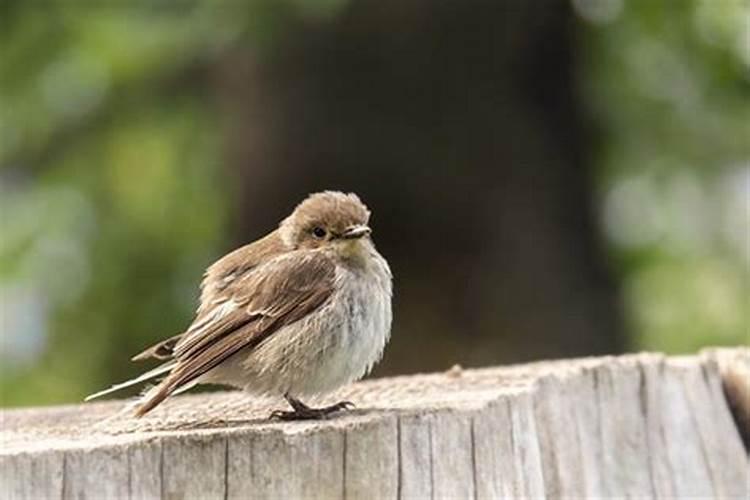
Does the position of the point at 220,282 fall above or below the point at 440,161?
below

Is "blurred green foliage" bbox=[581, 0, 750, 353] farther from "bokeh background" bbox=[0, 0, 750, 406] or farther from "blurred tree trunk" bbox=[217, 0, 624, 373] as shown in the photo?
"blurred tree trunk" bbox=[217, 0, 624, 373]

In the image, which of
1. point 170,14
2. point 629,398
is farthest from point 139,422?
point 170,14

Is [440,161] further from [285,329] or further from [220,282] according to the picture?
[285,329]

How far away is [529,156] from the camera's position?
1052 cm

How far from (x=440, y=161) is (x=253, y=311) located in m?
5.46

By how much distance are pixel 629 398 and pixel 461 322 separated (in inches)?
183

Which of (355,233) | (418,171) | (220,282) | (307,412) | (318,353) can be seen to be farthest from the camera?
(418,171)

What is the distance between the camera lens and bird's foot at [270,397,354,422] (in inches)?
175

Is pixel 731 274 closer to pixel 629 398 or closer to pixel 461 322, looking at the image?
pixel 461 322

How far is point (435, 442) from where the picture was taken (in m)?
4.13

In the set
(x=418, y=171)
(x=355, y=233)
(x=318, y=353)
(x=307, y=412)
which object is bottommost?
(x=307, y=412)

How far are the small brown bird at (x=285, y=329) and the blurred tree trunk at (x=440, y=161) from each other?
189 inches

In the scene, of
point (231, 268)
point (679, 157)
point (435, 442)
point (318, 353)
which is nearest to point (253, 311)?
point (318, 353)

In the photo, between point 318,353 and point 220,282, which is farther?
point 220,282
